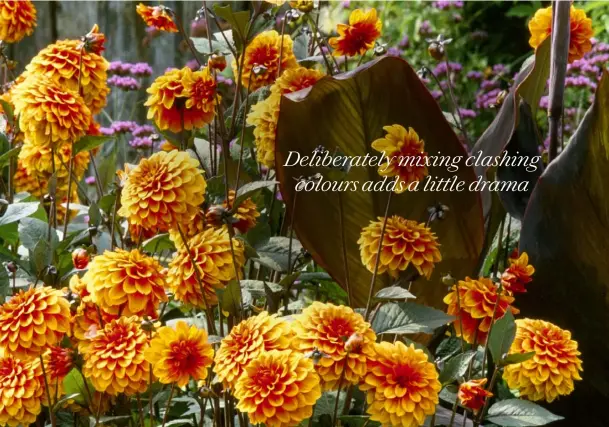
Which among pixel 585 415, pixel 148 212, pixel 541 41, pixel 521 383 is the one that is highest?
pixel 541 41

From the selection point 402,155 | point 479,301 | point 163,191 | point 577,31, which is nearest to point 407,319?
point 479,301

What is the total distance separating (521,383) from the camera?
2.78ft

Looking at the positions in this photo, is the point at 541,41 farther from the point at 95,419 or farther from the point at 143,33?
the point at 143,33

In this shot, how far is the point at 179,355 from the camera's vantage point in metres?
0.79

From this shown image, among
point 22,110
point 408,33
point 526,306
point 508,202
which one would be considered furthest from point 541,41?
point 408,33

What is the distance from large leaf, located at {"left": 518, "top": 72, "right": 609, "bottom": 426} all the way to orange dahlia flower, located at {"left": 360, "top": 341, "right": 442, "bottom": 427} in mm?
404

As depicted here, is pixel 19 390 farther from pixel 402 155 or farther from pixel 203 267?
pixel 402 155

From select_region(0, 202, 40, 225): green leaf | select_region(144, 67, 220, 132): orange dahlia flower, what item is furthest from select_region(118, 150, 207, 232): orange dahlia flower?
select_region(0, 202, 40, 225): green leaf

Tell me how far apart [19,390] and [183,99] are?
1.23 feet

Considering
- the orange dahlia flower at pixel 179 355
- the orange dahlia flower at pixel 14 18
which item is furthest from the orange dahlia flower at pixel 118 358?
the orange dahlia flower at pixel 14 18

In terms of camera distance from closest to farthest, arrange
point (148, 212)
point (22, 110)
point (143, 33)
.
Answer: point (148, 212) < point (22, 110) < point (143, 33)

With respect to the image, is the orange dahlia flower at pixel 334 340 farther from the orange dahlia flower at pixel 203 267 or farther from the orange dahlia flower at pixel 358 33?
the orange dahlia flower at pixel 358 33

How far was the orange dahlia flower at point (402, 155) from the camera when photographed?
0.83m

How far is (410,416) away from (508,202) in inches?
20.5
